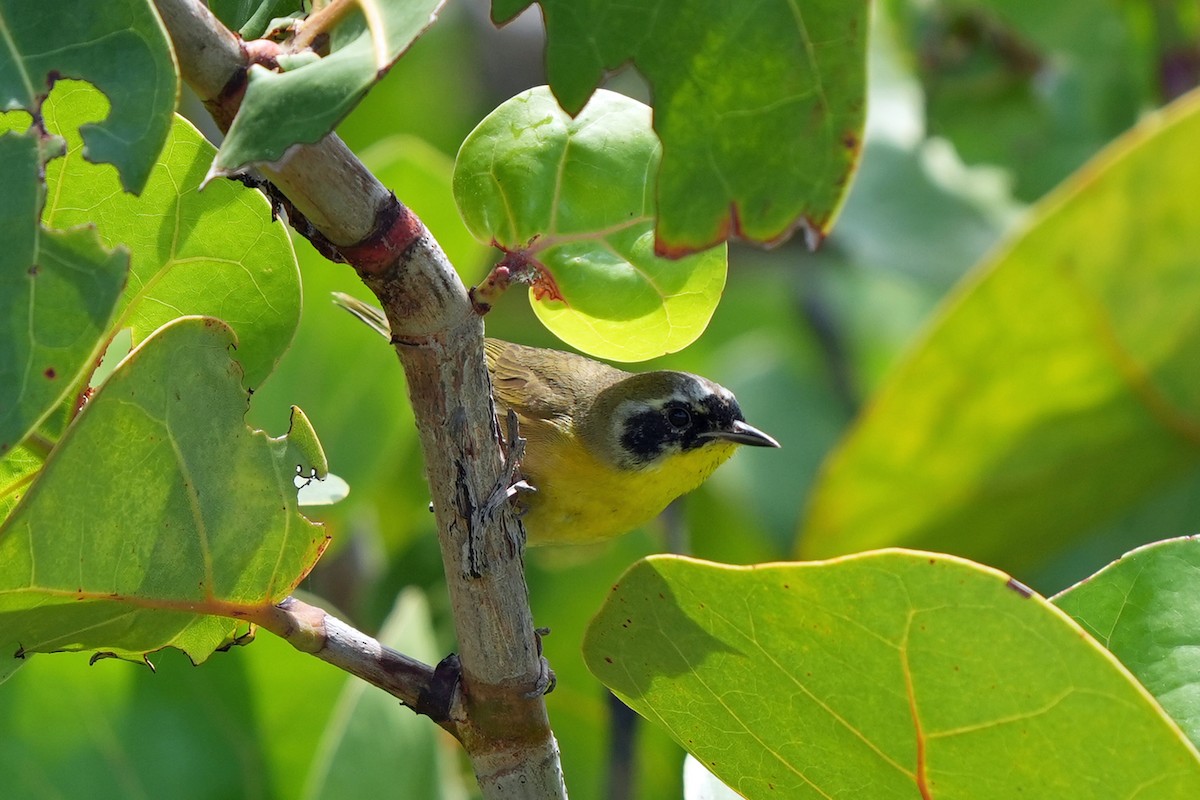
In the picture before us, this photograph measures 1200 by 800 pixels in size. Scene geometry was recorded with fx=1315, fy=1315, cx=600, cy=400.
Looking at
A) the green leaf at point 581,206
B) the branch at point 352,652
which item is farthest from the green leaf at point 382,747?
the green leaf at point 581,206

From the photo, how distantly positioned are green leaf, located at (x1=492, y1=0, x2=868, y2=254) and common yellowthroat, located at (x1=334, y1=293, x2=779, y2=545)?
177 centimetres

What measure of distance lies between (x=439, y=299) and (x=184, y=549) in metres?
0.35

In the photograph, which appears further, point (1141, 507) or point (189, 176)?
point (1141, 507)

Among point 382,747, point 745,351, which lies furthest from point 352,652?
point 745,351

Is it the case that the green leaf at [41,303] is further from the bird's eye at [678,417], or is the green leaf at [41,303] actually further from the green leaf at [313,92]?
the bird's eye at [678,417]

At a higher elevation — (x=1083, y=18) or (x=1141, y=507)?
(x=1083, y=18)

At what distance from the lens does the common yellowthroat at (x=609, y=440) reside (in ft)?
9.40

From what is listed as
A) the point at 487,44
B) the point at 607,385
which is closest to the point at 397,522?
the point at 607,385

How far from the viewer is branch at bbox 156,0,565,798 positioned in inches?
42.3

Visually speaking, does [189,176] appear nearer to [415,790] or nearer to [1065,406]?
[415,790]

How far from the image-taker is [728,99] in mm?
985

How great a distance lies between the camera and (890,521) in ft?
9.56

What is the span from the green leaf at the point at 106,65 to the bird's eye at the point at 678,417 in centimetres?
208

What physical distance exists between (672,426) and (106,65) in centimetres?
212
